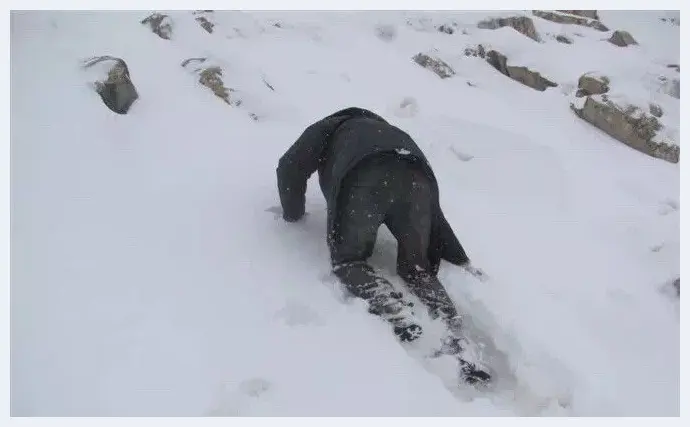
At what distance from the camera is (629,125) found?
594 centimetres

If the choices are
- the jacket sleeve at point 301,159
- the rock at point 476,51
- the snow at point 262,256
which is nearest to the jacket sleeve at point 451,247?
the snow at point 262,256

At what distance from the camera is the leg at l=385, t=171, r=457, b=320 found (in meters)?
2.74

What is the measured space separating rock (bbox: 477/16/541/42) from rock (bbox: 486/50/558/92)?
7.50ft

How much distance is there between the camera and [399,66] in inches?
314

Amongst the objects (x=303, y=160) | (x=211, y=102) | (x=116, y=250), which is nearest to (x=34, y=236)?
(x=116, y=250)

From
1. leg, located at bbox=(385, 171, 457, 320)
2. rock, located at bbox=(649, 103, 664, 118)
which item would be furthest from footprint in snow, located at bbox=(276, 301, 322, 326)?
rock, located at bbox=(649, 103, 664, 118)

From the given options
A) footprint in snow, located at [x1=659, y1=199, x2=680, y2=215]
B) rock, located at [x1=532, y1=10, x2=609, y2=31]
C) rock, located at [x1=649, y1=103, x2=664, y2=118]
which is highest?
rock, located at [x1=649, y1=103, x2=664, y2=118]

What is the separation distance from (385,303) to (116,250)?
4.54 feet

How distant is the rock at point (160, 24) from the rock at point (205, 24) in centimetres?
70

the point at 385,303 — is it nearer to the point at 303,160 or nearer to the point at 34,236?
the point at 303,160

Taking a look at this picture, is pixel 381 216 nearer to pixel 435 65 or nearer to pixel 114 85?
pixel 114 85

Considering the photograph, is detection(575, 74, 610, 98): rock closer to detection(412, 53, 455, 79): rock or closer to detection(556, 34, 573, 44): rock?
detection(412, 53, 455, 79): rock

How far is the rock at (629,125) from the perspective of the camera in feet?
18.7

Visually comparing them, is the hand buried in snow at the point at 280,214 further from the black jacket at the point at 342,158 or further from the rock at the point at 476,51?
the rock at the point at 476,51
